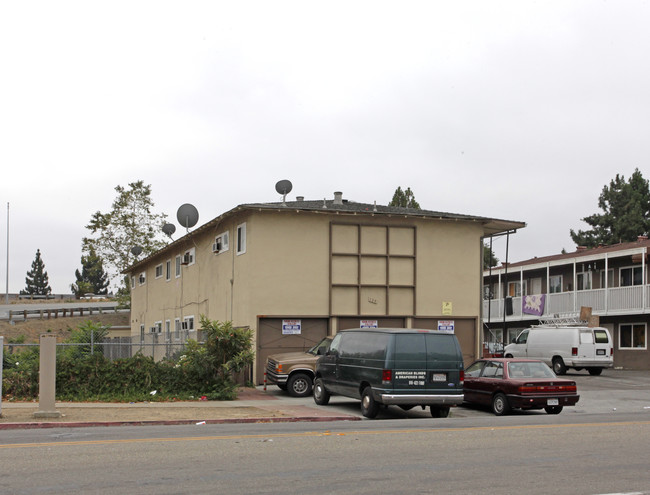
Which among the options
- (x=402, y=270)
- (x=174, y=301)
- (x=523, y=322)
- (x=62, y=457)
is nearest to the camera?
(x=62, y=457)

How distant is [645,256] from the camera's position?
1483 inches

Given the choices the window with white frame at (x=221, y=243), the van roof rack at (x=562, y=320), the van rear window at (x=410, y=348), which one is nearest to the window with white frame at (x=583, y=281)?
the van roof rack at (x=562, y=320)

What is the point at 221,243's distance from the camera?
2852 centimetres

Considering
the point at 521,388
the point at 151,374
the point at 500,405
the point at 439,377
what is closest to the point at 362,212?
the point at 151,374

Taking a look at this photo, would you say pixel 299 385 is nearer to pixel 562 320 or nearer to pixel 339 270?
pixel 339 270

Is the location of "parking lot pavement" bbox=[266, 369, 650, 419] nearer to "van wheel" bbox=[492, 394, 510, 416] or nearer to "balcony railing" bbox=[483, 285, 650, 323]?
"van wheel" bbox=[492, 394, 510, 416]

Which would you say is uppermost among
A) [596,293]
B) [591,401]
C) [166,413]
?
[596,293]

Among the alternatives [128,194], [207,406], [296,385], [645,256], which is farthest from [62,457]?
[128,194]

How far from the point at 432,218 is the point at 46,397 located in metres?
15.6

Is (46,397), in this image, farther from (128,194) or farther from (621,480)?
(128,194)

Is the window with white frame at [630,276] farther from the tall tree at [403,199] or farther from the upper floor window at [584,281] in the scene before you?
the tall tree at [403,199]

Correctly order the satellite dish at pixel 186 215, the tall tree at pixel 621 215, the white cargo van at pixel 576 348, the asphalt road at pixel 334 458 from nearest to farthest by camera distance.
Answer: the asphalt road at pixel 334 458 < the satellite dish at pixel 186 215 < the white cargo van at pixel 576 348 < the tall tree at pixel 621 215

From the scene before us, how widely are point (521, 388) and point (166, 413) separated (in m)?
8.02

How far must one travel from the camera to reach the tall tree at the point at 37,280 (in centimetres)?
13750
